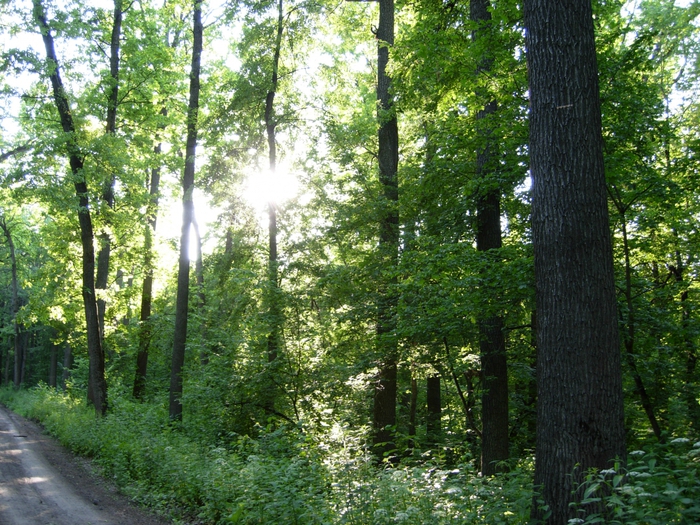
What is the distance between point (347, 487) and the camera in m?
5.92

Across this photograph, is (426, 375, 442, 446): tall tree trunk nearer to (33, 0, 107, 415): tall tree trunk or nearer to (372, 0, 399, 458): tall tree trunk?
(372, 0, 399, 458): tall tree trunk

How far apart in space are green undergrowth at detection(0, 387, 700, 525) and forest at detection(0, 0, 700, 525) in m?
0.05

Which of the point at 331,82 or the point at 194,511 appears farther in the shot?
the point at 331,82

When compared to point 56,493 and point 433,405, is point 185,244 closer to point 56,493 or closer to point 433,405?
point 56,493

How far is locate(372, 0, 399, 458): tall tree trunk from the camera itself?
1064cm

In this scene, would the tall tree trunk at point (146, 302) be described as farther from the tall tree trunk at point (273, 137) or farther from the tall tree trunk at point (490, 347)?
the tall tree trunk at point (490, 347)

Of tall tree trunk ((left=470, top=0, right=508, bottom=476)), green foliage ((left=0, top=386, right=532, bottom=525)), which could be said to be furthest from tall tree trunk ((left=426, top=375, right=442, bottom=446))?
green foliage ((left=0, top=386, right=532, bottom=525))

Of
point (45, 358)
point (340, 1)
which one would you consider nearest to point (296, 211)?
point (340, 1)

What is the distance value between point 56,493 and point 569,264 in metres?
9.23

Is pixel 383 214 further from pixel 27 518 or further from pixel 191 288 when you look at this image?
pixel 191 288

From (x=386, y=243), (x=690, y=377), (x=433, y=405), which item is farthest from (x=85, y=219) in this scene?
(x=690, y=377)

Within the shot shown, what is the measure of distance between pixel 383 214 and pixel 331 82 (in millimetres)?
6208

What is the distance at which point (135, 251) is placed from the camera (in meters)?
19.9

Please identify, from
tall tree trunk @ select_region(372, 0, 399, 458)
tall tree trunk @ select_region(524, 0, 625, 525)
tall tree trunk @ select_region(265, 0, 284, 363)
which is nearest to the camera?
tall tree trunk @ select_region(524, 0, 625, 525)
